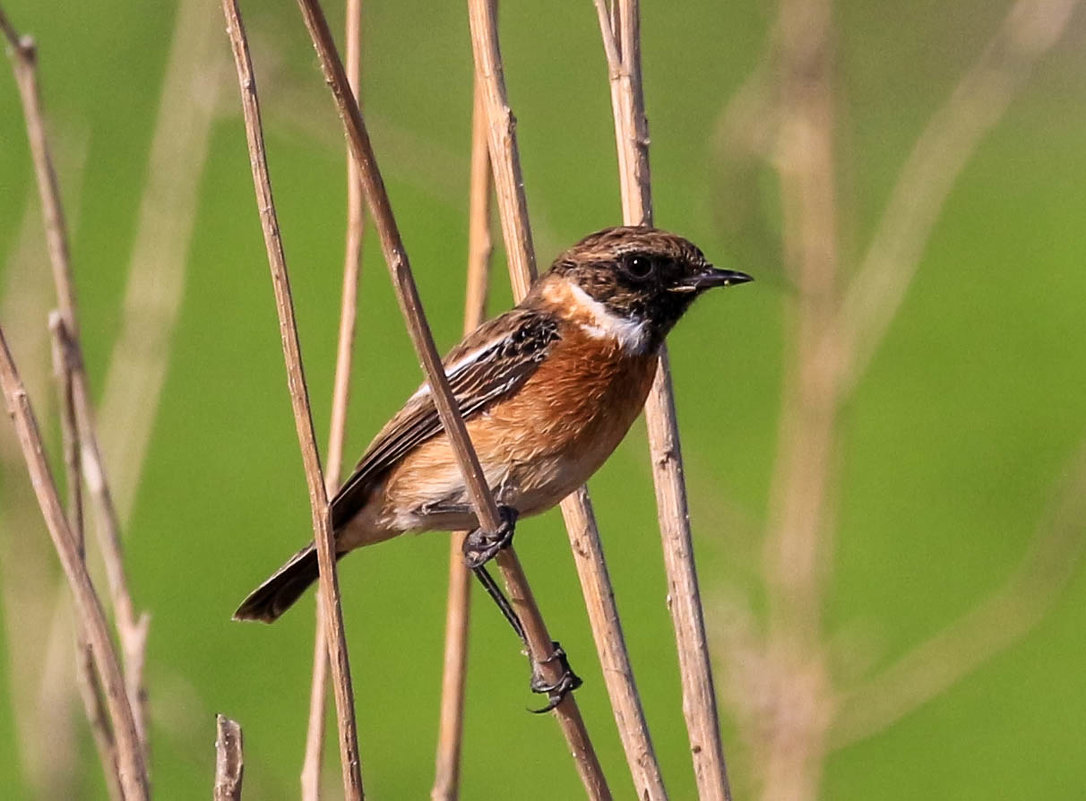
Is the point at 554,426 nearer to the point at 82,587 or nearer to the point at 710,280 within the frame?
the point at 710,280

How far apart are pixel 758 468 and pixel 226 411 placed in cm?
300

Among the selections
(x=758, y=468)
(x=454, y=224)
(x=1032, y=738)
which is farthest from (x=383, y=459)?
(x=454, y=224)

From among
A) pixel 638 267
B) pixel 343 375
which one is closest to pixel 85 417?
pixel 343 375

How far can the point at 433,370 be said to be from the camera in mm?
2633

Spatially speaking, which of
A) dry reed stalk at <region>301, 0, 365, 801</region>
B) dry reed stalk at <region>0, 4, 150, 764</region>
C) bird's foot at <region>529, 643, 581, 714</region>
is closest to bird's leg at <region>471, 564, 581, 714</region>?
bird's foot at <region>529, 643, 581, 714</region>

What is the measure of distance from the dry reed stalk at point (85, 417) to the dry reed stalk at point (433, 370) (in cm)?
81

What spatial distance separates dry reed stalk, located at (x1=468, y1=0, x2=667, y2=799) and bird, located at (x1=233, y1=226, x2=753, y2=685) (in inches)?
14.4

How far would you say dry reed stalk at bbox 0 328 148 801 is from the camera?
113 inches

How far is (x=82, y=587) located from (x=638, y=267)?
1.53 meters

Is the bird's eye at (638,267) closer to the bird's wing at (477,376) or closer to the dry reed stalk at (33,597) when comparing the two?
the bird's wing at (477,376)

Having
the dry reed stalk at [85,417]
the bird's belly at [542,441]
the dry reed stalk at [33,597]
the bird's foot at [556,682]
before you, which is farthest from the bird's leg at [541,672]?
the dry reed stalk at [33,597]

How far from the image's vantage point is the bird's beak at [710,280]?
3786mm

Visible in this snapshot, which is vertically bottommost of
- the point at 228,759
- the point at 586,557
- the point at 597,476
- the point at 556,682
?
the point at 228,759

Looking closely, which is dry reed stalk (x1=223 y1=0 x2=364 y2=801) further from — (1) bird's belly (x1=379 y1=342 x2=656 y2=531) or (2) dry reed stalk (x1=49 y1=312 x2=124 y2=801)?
(1) bird's belly (x1=379 y1=342 x2=656 y2=531)
